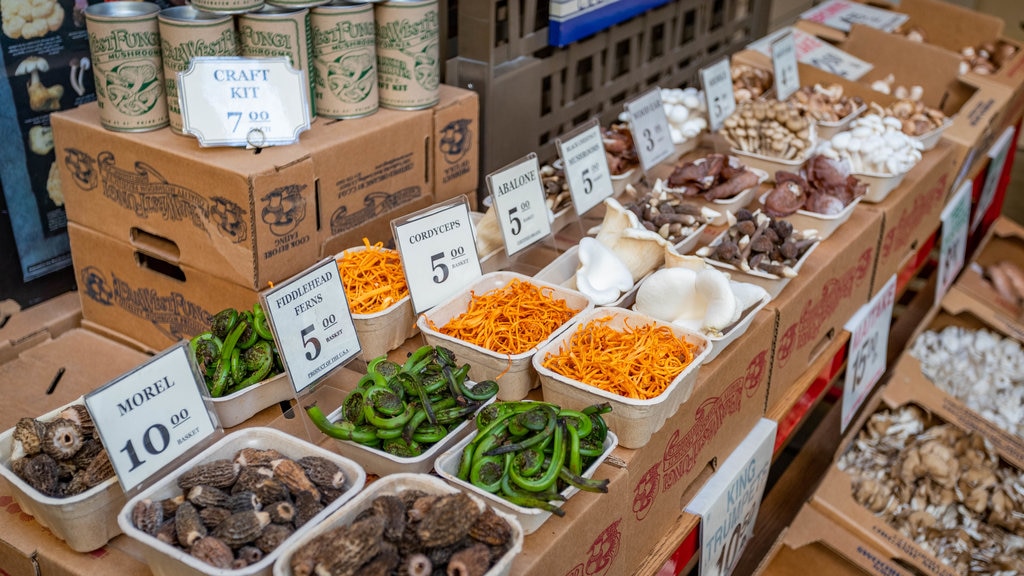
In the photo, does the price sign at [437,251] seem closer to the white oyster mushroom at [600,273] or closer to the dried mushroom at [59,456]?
the white oyster mushroom at [600,273]

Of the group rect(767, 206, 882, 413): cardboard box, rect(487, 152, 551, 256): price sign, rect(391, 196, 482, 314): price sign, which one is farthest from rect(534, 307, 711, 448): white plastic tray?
rect(767, 206, 882, 413): cardboard box

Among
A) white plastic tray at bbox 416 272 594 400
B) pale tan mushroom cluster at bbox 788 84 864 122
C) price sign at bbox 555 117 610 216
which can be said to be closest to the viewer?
white plastic tray at bbox 416 272 594 400

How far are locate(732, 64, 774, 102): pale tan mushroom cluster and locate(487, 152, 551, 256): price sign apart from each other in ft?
4.85

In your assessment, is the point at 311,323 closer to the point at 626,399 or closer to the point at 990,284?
the point at 626,399

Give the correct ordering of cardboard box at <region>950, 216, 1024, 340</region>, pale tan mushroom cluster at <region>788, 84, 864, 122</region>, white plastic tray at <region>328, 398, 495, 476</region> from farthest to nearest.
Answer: cardboard box at <region>950, 216, 1024, 340</region> → pale tan mushroom cluster at <region>788, 84, 864, 122</region> → white plastic tray at <region>328, 398, 495, 476</region>

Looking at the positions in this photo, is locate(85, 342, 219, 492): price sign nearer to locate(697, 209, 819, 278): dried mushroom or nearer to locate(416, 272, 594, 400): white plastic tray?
locate(416, 272, 594, 400): white plastic tray

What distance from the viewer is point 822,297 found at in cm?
246

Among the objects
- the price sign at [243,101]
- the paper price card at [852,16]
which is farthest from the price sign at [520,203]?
the paper price card at [852,16]

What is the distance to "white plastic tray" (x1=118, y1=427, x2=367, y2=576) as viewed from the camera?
125cm

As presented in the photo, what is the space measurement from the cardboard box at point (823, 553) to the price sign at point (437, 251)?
1.27 metres

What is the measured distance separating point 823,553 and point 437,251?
4.99ft

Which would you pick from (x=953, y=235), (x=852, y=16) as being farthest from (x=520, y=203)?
(x=852, y=16)

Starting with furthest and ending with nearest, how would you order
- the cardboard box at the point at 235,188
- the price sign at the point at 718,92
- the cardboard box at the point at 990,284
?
A: the cardboard box at the point at 990,284 < the price sign at the point at 718,92 < the cardboard box at the point at 235,188

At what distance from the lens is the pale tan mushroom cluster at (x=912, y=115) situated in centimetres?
327
